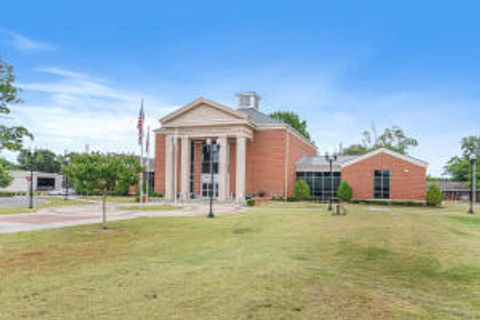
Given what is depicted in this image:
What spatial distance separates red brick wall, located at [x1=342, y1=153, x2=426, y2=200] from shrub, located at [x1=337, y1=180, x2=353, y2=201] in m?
1.30

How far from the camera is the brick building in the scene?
4016cm

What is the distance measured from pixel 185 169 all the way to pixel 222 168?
5349 millimetres

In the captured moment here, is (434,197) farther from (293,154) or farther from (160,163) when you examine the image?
(160,163)

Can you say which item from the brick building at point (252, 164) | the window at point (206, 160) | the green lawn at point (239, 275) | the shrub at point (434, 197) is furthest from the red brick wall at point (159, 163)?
the shrub at point (434, 197)

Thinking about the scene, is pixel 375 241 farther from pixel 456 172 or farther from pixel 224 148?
pixel 456 172

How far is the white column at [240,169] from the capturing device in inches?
1594

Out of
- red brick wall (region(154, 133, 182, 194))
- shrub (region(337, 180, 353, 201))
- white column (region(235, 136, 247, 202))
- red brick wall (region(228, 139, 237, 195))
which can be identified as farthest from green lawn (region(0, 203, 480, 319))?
red brick wall (region(154, 133, 182, 194))

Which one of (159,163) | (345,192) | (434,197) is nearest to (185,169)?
(159,163)

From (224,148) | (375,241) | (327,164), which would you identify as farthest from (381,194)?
(375,241)

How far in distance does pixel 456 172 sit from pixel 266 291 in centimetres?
6945

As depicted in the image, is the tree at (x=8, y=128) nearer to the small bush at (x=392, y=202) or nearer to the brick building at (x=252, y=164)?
the brick building at (x=252, y=164)

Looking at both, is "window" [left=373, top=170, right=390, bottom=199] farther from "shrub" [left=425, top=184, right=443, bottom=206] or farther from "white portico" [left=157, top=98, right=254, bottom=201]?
"white portico" [left=157, top=98, right=254, bottom=201]

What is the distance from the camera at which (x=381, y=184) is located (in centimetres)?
4034

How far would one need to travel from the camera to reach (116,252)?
11.1 m
